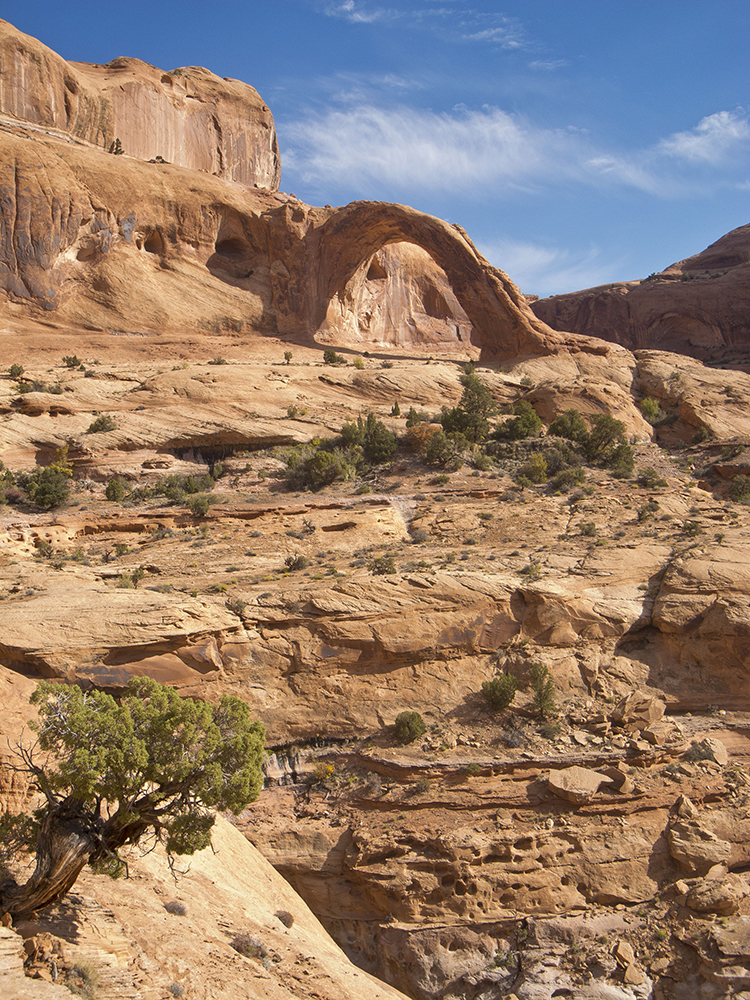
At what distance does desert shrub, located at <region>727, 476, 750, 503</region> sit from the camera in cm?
2552

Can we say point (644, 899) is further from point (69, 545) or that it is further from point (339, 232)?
point (339, 232)

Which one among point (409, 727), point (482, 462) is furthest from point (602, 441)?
point (409, 727)

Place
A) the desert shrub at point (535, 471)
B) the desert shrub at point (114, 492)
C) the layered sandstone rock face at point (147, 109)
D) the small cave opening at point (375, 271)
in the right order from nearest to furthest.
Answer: the desert shrub at point (114, 492)
the desert shrub at point (535, 471)
the layered sandstone rock face at point (147, 109)
the small cave opening at point (375, 271)

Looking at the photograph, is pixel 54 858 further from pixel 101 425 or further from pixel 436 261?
pixel 436 261

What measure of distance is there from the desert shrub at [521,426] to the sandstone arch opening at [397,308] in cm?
1432

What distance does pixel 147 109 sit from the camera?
4494cm

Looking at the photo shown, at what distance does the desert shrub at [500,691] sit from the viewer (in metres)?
16.6

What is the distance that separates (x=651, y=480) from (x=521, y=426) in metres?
6.28

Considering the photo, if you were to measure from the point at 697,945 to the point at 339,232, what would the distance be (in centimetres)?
3653

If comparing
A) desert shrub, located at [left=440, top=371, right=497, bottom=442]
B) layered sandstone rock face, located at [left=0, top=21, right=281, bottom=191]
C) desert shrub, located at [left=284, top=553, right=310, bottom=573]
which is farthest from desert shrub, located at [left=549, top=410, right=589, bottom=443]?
layered sandstone rock face, located at [left=0, top=21, right=281, bottom=191]

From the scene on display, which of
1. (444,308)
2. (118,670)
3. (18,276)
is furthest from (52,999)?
(444,308)

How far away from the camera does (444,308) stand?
50469 millimetres

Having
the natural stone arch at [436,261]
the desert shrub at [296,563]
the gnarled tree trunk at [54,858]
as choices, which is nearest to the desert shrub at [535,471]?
the desert shrub at [296,563]

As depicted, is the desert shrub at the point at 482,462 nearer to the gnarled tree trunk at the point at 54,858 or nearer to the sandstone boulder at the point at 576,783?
the sandstone boulder at the point at 576,783
